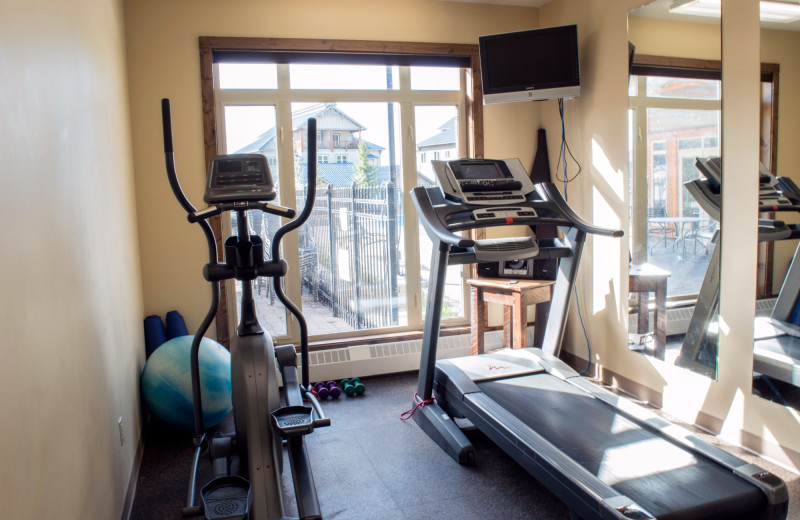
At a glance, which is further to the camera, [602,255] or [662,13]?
[602,255]

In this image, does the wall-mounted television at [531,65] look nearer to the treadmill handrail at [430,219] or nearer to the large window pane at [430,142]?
the large window pane at [430,142]

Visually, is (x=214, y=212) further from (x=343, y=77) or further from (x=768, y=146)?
(x=768, y=146)

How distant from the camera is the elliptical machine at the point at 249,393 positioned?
2256mm

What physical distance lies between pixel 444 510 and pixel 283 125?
9.10 feet

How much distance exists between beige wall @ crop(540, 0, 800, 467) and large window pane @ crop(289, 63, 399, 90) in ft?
4.19

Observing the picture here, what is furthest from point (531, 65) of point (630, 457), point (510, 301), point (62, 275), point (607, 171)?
point (62, 275)

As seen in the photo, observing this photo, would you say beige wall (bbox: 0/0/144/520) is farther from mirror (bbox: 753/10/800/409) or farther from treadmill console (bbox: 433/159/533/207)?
mirror (bbox: 753/10/800/409)

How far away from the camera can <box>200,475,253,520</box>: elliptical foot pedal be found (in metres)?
2.17

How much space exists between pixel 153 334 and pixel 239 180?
66.2 inches

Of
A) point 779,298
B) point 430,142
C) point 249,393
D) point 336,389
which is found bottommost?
point 336,389

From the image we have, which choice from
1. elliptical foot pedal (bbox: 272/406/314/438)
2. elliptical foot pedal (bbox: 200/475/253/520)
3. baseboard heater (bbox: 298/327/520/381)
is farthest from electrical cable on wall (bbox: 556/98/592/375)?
elliptical foot pedal (bbox: 200/475/253/520)

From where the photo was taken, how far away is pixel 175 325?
3783 mm

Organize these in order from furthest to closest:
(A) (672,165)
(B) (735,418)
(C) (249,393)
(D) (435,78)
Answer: (D) (435,78)
(A) (672,165)
(B) (735,418)
(C) (249,393)

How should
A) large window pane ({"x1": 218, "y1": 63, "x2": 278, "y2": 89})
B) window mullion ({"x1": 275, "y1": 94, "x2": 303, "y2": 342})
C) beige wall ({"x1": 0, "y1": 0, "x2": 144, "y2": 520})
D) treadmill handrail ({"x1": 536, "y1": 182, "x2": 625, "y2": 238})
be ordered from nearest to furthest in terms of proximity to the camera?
beige wall ({"x1": 0, "y1": 0, "x2": 144, "y2": 520}) → treadmill handrail ({"x1": 536, "y1": 182, "x2": 625, "y2": 238}) → large window pane ({"x1": 218, "y1": 63, "x2": 278, "y2": 89}) → window mullion ({"x1": 275, "y1": 94, "x2": 303, "y2": 342})
